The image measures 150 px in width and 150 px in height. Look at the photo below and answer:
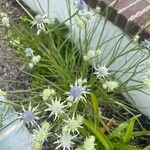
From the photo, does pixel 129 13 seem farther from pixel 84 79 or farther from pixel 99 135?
pixel 99 135

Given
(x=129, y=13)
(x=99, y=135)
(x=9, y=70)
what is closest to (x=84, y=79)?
(x=99, y=135)

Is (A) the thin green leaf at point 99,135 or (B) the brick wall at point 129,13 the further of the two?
(B) the brick wall at point 129,13

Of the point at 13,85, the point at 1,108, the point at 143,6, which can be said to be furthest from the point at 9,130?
the point at 143,6

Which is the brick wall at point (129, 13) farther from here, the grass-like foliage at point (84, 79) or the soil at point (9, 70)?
the soil at point (9, 70)

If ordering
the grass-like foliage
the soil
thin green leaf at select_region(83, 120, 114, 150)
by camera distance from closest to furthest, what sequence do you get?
Answer: 1. the grass-like foliage
2. thin green leaf at select_region(83, 120, 114, 150)
3. the soil

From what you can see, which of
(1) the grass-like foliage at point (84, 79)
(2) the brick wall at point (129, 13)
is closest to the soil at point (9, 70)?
(1) the grass-like foliage at point (84, 79)

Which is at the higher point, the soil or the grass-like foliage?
the grass-like foliage

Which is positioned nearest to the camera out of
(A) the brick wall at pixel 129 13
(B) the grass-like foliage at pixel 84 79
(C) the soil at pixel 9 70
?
(B) the grass-like foliage at pixel 84 79

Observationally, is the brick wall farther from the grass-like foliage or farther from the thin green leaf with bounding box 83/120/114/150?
the thin green leaf with bounding box 83/120/114/150

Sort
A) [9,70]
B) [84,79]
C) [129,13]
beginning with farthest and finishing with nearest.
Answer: [9,70], [129,13], [84,79]

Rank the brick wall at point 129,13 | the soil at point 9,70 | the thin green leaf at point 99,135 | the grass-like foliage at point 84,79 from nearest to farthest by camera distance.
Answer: the grass-like foliage at point 84,79 → the thin green leaf at point 99,135 → the brick wall at point 129,13 → the soil at point 9,70

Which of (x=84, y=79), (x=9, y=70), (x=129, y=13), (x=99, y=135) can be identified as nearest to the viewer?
(x=84, y=79)

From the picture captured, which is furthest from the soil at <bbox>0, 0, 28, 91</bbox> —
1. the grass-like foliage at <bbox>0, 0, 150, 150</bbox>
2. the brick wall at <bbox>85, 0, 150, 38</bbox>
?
the brick wall at <bbox>85, 0, 150, 38</bbox>
